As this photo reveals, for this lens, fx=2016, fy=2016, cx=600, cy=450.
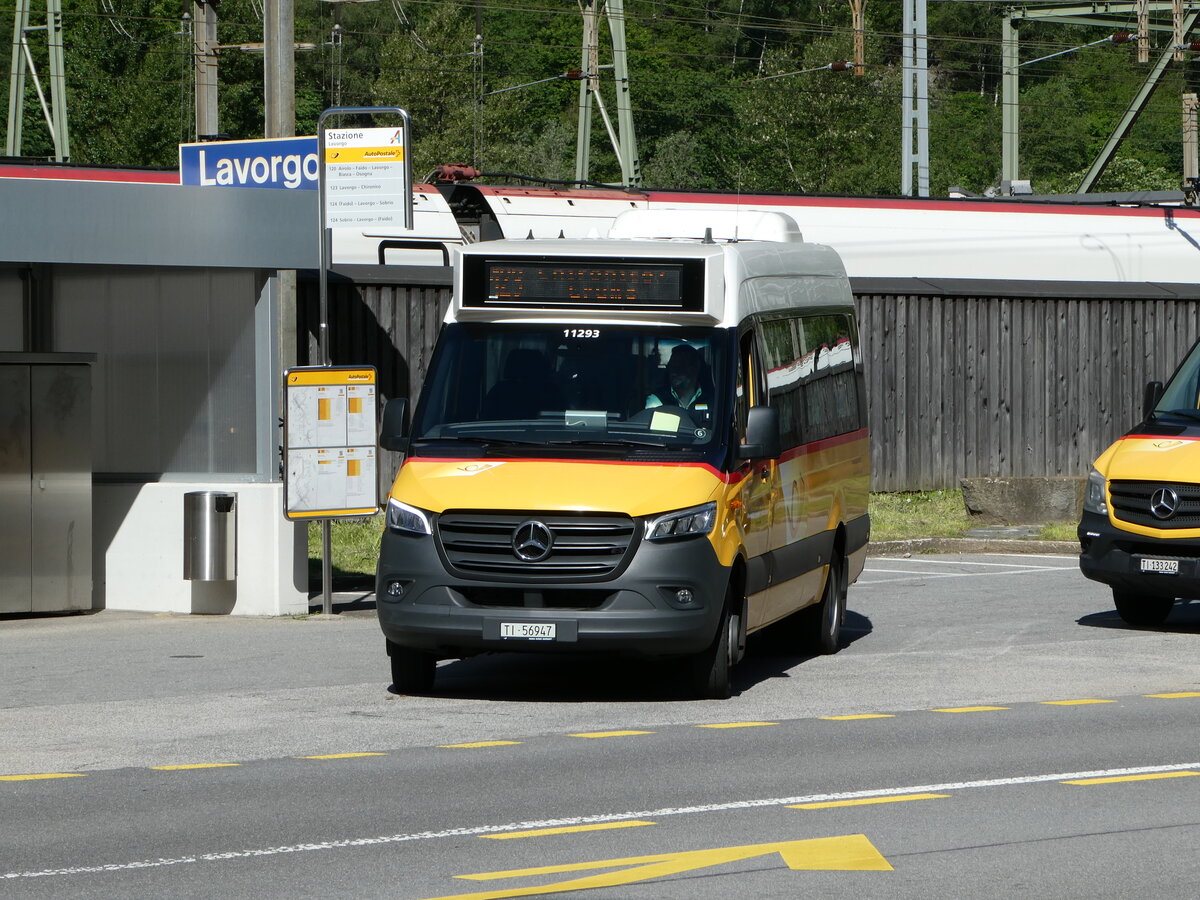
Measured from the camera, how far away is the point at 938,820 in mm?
7992

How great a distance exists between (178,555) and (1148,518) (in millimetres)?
7460

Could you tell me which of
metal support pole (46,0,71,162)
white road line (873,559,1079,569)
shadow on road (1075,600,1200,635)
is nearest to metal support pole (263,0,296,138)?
white road line (873,559,1079,569)

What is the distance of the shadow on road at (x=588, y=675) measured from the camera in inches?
456

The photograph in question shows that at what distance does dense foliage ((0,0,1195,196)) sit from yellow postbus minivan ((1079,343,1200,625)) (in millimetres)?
49538

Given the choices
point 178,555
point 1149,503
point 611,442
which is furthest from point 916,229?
Answer: point 611,442

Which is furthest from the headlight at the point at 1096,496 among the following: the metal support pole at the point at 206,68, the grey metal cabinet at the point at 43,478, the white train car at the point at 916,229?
the metal support pole at the point at 206,68

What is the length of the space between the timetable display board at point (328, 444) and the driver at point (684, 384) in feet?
14.5

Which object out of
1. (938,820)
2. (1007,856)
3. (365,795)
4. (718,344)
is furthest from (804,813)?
(718,344)

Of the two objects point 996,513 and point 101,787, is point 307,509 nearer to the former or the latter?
point 101,787

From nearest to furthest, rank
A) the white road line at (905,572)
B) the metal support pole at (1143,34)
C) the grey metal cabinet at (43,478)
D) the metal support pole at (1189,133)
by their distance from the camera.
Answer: the grey metal cabinet at (43,478), the white road line at (905,572), the metal support pole at (1143,34), the metal support pole at (1189,133)

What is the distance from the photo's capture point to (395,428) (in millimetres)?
11664

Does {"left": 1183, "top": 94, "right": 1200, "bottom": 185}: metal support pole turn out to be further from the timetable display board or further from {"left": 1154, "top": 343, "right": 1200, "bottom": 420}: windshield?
the timetable display board

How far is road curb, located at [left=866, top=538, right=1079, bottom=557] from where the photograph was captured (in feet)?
67.1

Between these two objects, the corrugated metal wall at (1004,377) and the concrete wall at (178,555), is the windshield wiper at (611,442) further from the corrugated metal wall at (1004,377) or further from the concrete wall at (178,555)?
the corrugated metal wall at (1004,377)
